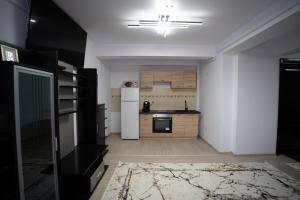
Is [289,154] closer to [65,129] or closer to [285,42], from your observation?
[285,42]

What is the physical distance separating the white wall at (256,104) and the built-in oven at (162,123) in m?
1.99

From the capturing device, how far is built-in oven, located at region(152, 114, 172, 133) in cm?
534

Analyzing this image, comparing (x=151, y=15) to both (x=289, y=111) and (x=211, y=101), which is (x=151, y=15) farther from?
(x=289, y=111)

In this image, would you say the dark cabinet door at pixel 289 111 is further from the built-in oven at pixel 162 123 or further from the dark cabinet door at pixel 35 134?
the dark cabinet door at pixel 35 134

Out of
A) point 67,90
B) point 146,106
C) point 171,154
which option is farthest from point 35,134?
point 146,106

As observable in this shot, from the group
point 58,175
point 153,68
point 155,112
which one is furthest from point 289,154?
point 58,175

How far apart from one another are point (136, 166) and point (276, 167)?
2.81 m

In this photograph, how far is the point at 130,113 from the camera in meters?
5.20

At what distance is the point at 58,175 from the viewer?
1805 millimetres

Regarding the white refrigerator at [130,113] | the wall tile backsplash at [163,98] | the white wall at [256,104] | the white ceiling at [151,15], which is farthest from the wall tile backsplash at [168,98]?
the white ceiling at [151,15]

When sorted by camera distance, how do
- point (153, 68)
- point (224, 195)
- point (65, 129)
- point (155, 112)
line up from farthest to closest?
point (153, 68)
point (155, 112)
point (65, 129)
point (224, 195)

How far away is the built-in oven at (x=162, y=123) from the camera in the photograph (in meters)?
5.34

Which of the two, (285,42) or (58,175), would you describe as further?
(285,42)

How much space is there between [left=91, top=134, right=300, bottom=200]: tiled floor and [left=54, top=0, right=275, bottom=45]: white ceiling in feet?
8.97
